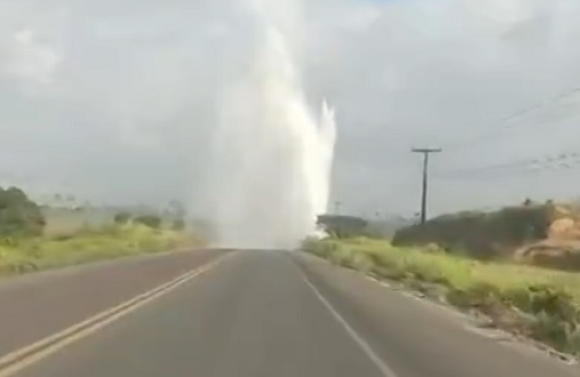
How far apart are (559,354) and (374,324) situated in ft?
18.1

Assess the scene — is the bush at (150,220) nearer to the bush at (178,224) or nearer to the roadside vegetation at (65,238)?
the bush at (178,224)

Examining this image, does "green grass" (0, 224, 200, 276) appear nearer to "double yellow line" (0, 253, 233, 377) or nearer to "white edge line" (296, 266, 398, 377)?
"double yellow line" (0, 253, 233, 377)

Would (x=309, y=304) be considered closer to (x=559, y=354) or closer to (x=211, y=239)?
(x=559, y=354)

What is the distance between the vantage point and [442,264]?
198ft

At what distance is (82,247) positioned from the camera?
284 feet

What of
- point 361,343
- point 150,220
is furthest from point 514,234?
point 361,343

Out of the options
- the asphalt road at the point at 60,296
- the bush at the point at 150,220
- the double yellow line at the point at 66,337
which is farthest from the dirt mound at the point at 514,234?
the double yellow line at the point at 66,337

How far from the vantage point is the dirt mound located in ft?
278

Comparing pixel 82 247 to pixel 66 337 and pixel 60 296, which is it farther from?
pixel 66 337

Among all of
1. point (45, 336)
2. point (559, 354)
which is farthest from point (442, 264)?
point (45, 336)

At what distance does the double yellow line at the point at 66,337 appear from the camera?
16312 mm

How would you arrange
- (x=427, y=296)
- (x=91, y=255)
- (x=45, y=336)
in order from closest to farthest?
(x=45, y=336)
(x=427, y=296)
(x=91, y=255)

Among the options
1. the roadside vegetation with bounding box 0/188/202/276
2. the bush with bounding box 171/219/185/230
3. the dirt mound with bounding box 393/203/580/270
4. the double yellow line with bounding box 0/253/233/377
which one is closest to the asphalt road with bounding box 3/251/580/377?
the double yellow line with bounding box 0/253/233/377

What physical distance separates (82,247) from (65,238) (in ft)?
66.9
